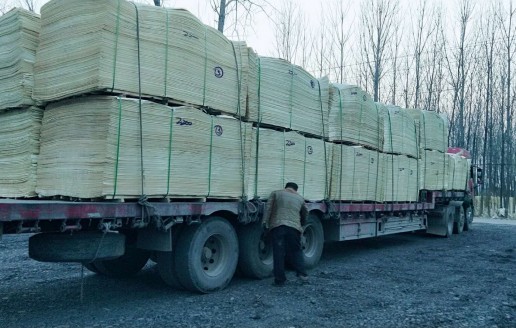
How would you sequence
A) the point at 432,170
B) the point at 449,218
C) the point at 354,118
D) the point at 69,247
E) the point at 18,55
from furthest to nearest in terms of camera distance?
the point at 449,218, the point at 432,170, the point at 354,118, the point at 18,55, the point at 69,247

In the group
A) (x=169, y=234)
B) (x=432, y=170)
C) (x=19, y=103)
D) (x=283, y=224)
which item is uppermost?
(x=19, y=103)

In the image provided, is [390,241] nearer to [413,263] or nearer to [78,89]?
[413,263]

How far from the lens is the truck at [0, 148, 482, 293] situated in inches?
190

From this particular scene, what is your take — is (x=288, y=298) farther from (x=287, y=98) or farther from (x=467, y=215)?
(x=467, y=215)

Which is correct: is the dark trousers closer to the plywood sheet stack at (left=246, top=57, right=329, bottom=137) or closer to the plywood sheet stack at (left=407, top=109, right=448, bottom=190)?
the plywood sheet stack at (left=246, top=57, right=329, bottom=137)

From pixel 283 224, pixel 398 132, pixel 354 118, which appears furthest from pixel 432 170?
pixel 283 224

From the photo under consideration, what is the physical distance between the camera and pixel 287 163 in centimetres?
786

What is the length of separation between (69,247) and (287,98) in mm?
4223

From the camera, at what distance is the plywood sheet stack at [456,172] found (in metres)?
14.5

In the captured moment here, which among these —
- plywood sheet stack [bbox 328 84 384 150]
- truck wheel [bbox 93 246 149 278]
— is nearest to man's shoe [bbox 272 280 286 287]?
truck wheel [bbox 93 246 149 278]

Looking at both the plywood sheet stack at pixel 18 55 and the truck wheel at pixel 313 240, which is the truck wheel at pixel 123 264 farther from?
the truck wheel at pixel 313 240

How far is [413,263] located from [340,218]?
1882 mm

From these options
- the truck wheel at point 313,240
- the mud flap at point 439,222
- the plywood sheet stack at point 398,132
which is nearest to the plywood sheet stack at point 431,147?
the plywood sheet stack at point 398,132

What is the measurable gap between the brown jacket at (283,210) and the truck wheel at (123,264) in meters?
1.96
